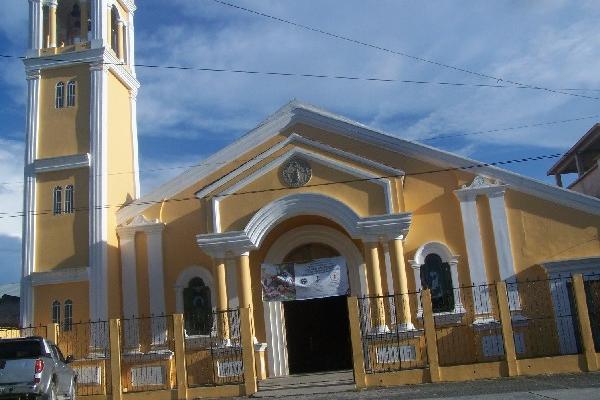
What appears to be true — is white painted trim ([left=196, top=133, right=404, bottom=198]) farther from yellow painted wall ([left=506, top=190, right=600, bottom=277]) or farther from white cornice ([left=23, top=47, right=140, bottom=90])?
white cornice ([left=23, top=47, right=140, bottom=90])

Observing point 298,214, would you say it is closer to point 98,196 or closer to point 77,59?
point 98,196

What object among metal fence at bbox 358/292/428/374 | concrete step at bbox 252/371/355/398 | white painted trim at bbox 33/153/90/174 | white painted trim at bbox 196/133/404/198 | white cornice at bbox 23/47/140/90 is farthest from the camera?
white cornice at bbox 23/47/140/90

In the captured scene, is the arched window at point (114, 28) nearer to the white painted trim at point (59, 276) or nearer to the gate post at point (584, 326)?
the white painted trim at point (59, 276)

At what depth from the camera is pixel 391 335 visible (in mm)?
16562

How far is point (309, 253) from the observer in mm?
19469

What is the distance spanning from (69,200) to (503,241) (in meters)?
11.7

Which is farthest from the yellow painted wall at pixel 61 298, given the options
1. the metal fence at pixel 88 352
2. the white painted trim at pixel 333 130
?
the white painted trim at pixel 333 130

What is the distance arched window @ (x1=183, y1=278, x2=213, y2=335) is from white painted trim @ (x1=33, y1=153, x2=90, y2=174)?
4518 mm

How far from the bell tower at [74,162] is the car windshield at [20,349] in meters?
5.70

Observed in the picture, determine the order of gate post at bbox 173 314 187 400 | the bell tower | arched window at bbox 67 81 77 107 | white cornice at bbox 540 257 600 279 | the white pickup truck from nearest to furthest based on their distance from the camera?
1. the white pickup truck
2. gate post at bbox 173 314 187 400
3. white cornice at bbox 540 257 600 279
4. the bell tower
5. arched window at bbox 67 81 77 107

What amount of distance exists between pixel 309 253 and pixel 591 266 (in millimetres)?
7134

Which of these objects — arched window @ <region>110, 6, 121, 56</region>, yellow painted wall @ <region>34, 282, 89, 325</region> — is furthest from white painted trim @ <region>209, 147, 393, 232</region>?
arched window @ <region>110, 6, 121, 56</region>

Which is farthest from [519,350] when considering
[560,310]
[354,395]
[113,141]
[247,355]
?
[113,141]

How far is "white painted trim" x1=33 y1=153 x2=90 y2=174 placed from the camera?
780 inches
